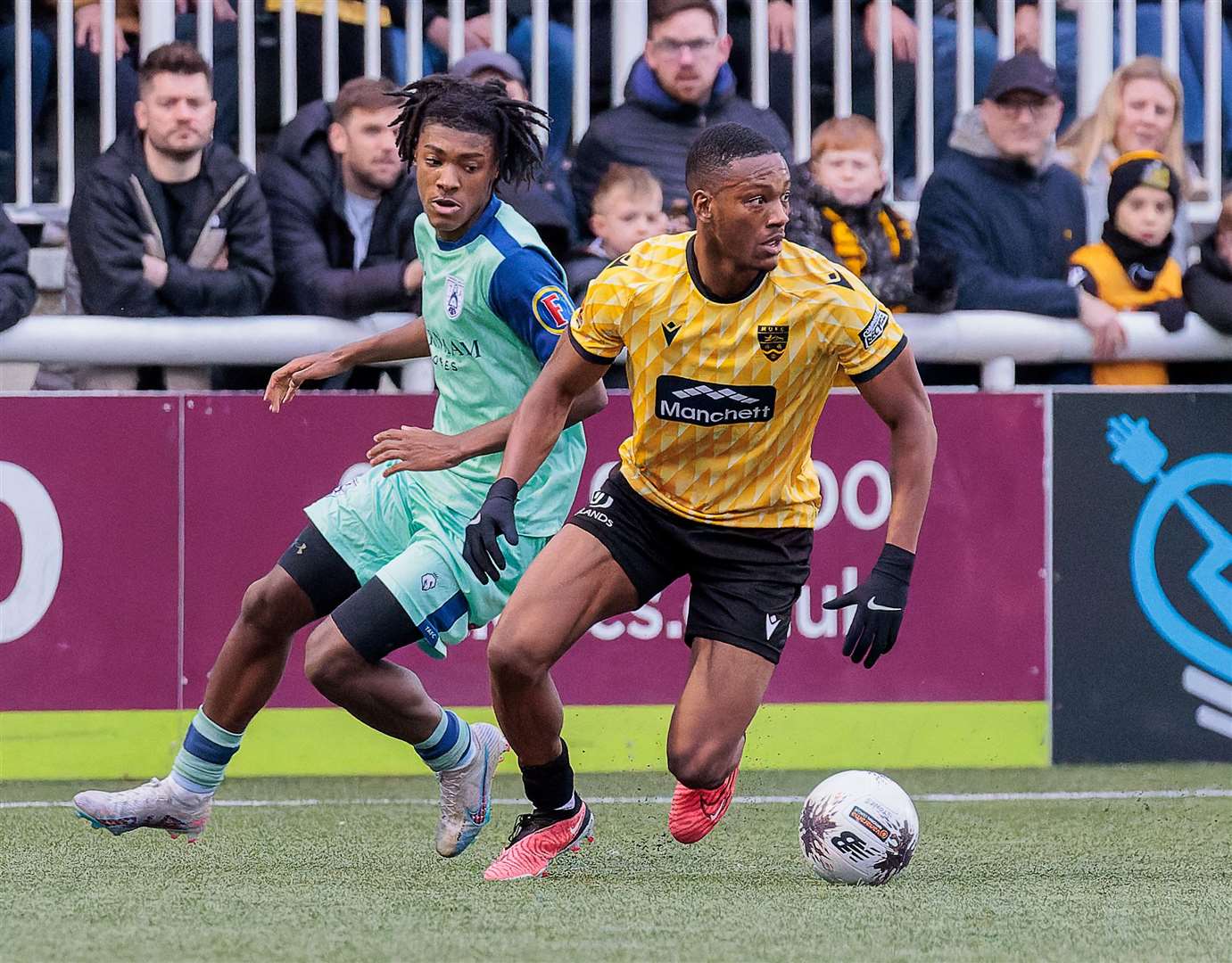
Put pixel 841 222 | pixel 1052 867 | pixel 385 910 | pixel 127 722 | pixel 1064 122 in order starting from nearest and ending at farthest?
1. pixel 385 910
2. pixel 1052 867
3. pixel 127 722
4. pixel 841 222
5. pixel 1064 122

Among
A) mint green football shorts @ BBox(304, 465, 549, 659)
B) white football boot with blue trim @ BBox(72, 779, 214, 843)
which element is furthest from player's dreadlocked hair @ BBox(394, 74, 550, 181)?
white football boot with blue trim @ BBox(72, 779, 214, 843)

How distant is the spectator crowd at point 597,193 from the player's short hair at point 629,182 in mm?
11

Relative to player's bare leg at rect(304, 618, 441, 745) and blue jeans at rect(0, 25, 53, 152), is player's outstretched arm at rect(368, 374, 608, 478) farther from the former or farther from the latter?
blue jeans at rect(0, 25, 53, 152)

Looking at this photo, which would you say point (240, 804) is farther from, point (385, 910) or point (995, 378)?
A: point (995, 378)

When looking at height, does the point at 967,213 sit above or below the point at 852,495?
above

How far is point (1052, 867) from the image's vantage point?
19.4 ft

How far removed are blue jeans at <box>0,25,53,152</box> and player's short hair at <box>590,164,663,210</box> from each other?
2.64 meters

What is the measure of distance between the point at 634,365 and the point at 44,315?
3.47 meters

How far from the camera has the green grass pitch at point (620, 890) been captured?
4.59 m

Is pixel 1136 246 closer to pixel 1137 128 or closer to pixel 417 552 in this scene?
pixel 1137 128

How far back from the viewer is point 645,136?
8.80m

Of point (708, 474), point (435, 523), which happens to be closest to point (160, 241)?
point (435, 523)

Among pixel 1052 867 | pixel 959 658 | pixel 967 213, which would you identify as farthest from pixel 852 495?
pixel 1052 867

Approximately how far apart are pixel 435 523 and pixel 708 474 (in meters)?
0.81
